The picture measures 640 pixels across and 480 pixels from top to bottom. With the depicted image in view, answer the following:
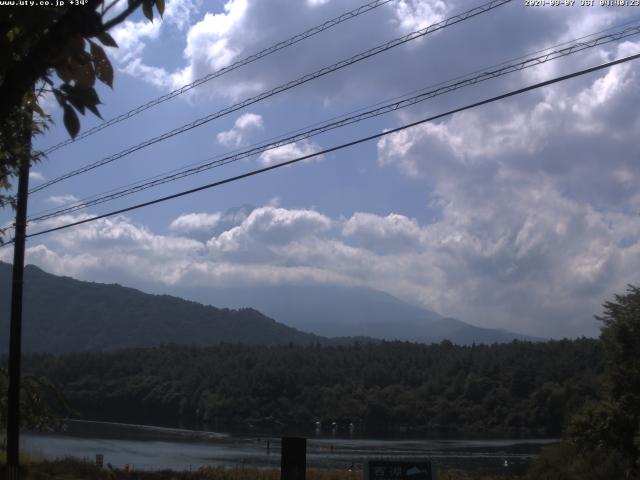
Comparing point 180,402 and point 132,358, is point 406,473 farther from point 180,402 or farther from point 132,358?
point 132,358

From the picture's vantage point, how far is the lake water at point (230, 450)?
4503 centimetres

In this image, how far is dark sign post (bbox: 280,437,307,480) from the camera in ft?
28.9

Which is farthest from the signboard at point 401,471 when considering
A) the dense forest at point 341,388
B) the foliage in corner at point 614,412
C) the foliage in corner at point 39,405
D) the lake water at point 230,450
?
the dense forest at point 341,388

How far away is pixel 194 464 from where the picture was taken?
4394cm

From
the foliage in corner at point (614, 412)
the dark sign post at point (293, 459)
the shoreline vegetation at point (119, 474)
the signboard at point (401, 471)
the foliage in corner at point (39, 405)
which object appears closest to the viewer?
the signboard at point (401, 471)

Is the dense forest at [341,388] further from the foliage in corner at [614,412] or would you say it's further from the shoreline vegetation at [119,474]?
the shoreline vegetation at [119,474]

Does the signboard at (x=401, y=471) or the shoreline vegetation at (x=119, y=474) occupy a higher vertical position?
the signboard at (x=401, y=471)

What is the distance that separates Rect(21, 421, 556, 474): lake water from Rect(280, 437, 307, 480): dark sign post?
88.3ft

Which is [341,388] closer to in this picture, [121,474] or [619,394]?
[619,394]

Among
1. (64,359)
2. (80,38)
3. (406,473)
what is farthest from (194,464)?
(64,359)

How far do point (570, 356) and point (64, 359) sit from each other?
53.6 m

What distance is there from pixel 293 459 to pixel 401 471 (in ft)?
4.11

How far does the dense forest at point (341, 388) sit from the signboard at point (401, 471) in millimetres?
68662

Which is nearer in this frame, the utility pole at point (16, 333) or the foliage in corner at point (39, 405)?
the utility pole at point (16, 333)
